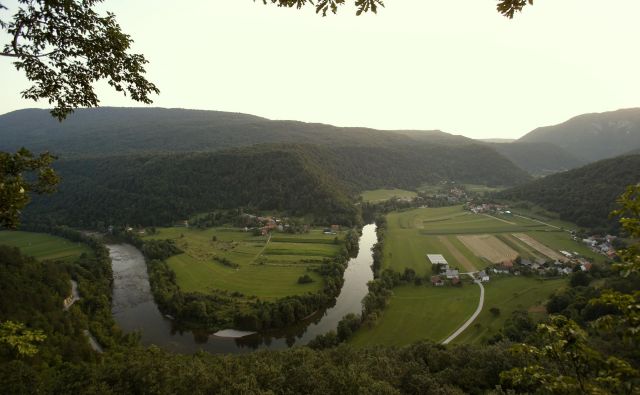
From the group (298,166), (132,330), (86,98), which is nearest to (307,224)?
(298,166)

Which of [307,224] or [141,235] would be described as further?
[307,224]

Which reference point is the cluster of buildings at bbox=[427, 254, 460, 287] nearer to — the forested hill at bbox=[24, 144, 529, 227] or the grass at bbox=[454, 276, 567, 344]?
the grass at bbox=[454, 276, 567, 344]

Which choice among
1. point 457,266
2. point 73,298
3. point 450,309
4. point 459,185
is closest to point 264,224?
point 73,298

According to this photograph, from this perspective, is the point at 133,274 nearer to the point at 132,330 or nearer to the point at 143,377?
the point at 132,330

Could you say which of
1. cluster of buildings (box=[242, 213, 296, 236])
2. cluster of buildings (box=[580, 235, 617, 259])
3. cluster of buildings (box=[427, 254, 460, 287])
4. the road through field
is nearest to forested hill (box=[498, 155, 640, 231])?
cluster of buildings (box=[580, 235, 617, 259])

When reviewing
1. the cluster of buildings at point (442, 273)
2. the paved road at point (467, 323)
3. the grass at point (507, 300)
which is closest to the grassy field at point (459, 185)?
the cluster of buildings at point (442, 273)

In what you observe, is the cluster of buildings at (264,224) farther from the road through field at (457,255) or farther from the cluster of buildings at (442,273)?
the cluster of buildings at (442,273)
